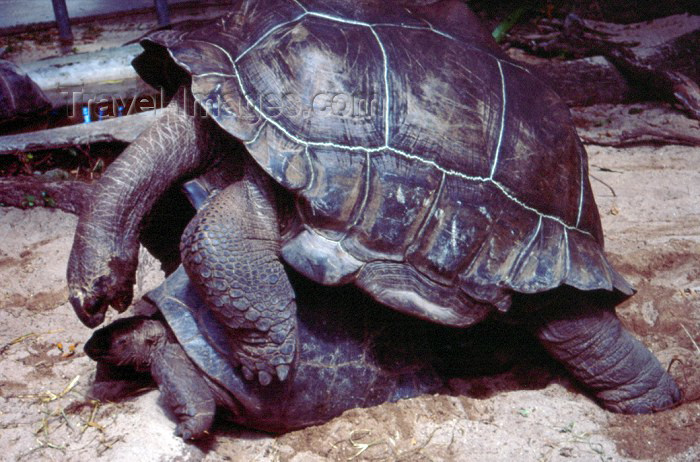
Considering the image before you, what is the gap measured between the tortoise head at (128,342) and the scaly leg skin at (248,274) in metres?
0.42

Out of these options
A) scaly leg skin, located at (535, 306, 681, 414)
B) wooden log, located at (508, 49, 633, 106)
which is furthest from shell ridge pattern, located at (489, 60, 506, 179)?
wooden log, located at (508, 49, 633, 106)

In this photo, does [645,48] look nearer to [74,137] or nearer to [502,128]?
[502,128]

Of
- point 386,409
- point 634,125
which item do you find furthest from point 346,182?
point 634,125

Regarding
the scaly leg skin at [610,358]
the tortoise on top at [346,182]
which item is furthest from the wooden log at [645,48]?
the tortoise on top at [346,182]

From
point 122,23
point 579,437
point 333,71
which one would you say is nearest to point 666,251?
point 579,437

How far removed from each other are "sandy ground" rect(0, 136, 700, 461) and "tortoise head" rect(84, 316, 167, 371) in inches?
7.8

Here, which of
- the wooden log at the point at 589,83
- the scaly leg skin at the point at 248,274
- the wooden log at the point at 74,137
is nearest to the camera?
the scaly leg skin at the point at 248,274

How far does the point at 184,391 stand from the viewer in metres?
2.72

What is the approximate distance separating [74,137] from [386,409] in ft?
9.67

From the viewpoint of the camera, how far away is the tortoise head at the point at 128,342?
2740mm

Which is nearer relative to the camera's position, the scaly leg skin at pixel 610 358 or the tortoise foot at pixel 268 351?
the tortoise foot at pixel 268 351

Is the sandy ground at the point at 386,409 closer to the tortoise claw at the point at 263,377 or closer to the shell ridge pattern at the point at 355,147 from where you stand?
the tortoise claw at the point at 263,377

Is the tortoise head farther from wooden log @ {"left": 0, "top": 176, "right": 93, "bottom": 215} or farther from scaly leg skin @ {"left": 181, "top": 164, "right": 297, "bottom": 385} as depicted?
wooden log @ {"left": 0, "top": 176, "right": 93, "bottom": 215}

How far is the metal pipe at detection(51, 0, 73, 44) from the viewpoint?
6.23 meters
